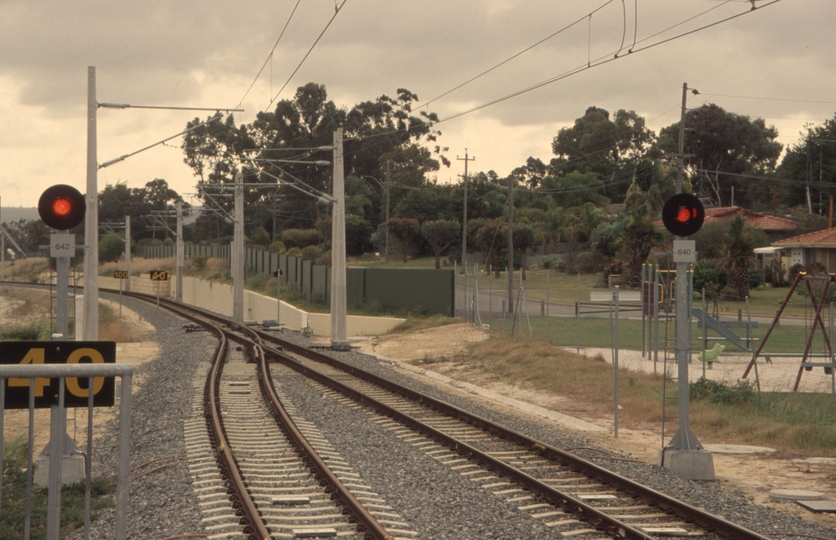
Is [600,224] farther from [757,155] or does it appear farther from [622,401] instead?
[622,401]

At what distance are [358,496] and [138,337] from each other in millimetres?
33996

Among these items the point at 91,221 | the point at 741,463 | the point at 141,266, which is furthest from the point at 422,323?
the point at 141,266

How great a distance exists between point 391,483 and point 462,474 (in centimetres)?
94

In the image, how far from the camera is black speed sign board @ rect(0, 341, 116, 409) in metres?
5.97

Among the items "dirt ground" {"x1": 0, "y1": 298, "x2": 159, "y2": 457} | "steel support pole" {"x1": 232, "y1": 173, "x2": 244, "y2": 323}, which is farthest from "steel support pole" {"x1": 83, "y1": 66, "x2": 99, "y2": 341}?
"steel support pole" {"x1": 232, "y1": 173, "x2": 244, "y2": 323}

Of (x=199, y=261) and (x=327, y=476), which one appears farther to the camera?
(x=199, y=261)

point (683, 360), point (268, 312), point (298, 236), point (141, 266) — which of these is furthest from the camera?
point (141, 266)

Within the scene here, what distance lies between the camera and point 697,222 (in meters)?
11.5

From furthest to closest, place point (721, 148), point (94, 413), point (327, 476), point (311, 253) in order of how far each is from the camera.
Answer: point (721, 148) < point (311, 253) < point (94, 413) < point (327, 476)

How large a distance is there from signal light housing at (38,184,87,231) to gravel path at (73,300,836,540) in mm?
2970

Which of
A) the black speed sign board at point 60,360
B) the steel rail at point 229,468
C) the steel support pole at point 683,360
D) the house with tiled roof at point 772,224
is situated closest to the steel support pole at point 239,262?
the steel rail at point 229,468

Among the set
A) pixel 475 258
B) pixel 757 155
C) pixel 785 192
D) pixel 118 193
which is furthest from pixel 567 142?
pixel 118 193

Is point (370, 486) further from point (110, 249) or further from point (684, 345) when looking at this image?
point (110, 249)

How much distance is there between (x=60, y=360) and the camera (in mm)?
7410
